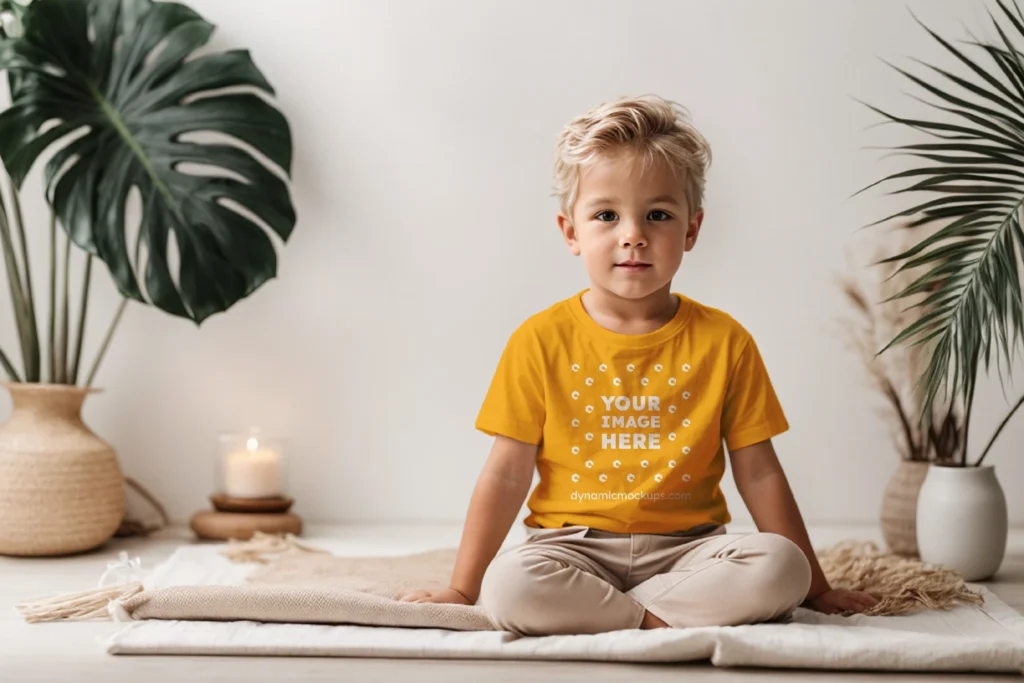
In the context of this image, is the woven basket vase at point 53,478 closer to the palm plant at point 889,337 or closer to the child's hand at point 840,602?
the child's hand at point 840,602

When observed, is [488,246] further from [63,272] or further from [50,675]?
[50,675]

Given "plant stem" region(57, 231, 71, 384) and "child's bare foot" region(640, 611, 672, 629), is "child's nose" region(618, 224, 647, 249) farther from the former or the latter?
"plant stem" region(57, 231, 71, 384)

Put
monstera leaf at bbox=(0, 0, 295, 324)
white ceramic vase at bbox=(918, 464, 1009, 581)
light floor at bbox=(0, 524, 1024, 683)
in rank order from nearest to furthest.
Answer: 1. light floor at bbox=(0, 524, 1024, 683)
2. white ceramic vase at bbox=(918, 464, 1009, 581)
3. monstera leaf at bbox=(0, 0, 295, 324)

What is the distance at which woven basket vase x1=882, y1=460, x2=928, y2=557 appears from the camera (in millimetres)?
2051

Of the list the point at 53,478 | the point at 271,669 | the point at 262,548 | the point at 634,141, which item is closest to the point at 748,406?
the point at 634,141

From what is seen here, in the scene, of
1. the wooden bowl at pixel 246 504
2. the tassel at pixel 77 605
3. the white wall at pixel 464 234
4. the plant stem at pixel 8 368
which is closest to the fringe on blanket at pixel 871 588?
the tassel at pixel 77 605

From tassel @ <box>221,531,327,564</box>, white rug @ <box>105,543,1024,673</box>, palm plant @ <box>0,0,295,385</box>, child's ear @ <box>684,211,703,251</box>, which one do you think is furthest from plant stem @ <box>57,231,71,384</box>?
child's ear @ <box>684,211,703,251</box>

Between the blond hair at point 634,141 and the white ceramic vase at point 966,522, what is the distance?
0.68 m

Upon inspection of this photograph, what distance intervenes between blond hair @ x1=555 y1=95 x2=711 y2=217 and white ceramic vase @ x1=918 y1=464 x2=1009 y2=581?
0.68 metres

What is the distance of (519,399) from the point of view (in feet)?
5.32

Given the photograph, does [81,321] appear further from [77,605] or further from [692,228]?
[692,228]

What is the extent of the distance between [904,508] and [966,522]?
181mm

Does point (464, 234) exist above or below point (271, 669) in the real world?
above

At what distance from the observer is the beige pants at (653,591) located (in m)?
1.42
